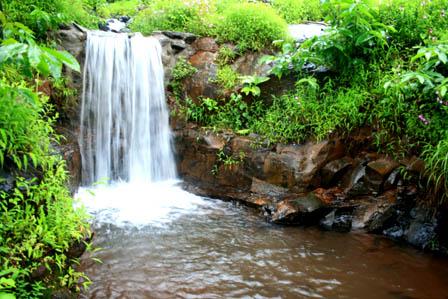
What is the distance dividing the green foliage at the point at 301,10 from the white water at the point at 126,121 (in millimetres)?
3965

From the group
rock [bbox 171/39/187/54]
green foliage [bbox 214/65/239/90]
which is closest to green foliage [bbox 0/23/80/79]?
green foliage [bbox 214/65/239/90]

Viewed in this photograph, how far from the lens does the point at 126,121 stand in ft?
24.3

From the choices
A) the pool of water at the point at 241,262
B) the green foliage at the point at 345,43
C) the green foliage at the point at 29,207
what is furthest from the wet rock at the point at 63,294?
the green foliage at the point at 345,43

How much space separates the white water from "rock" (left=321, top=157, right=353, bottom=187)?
2.43 metres

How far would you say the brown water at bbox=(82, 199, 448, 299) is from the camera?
12.2 feet

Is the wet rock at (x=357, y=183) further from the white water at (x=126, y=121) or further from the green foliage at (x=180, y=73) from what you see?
the green foliage at (x=180, y=73)

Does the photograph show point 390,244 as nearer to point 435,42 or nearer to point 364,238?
point 364,238

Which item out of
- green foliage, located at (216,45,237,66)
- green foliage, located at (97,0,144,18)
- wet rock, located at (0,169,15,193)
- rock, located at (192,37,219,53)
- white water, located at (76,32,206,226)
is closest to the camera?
wet rock, located at (0,169,15,193)

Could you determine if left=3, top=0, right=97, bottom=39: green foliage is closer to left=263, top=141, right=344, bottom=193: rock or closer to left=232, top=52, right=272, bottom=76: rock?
left=232, top=52, right=272, bottom=76: rock

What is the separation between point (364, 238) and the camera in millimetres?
5133

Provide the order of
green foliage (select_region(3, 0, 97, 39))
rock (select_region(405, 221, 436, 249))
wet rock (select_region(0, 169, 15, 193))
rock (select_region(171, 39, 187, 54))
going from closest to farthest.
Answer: wet rock (select_region(0, 169, 15, 193)), rock (select_region(405, 221, 436, 249)), green foliage (select_region(3, 0, 97, 39)), rock (select_region(171, 39, 187, 54))

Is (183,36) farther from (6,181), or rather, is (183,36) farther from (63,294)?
(63,294)

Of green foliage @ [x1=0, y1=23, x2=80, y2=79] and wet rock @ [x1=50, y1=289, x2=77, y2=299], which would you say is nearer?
green foliage @ [x1=0, y1=23, x2=80, y2=79]

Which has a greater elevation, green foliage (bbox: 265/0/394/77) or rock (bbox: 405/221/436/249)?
green foliage (bbox: 265/0/394/77)
